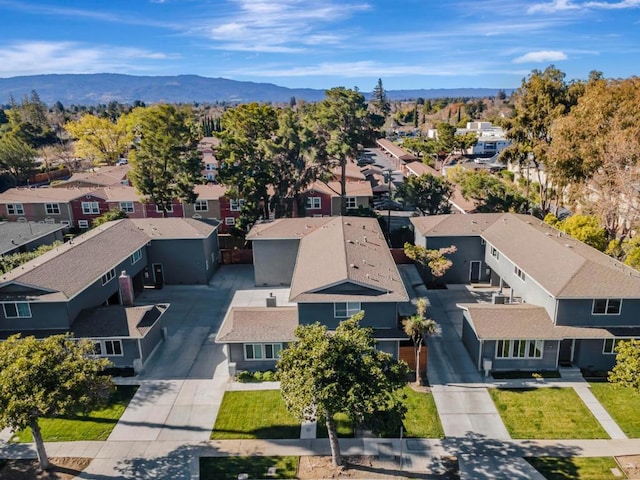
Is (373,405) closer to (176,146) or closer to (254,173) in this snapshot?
(254,173)

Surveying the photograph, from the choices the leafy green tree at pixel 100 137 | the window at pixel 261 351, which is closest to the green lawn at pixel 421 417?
the window at pixel 261 351

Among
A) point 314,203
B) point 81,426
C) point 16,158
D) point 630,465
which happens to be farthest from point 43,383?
point 16,158

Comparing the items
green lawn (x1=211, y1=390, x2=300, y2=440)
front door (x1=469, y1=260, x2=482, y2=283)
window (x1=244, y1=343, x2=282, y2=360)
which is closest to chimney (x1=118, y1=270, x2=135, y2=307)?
window (x1=244, y1=343, x2=282, y2=360)

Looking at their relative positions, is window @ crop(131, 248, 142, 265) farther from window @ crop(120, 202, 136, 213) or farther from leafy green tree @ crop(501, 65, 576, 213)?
leafy green tree @ crop(501, 65, 576, 213)

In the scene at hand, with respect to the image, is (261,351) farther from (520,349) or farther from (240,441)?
(520,349)

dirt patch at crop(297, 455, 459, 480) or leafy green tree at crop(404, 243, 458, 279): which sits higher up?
leafy green tree at crop(404, 243, 458, 279)

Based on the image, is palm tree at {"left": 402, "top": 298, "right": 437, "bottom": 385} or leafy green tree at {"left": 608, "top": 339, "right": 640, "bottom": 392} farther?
palm tree at {"left": 402, "top": 298, "right": 437, "bottom": 385}

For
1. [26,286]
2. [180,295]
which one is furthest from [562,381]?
[26,286]
